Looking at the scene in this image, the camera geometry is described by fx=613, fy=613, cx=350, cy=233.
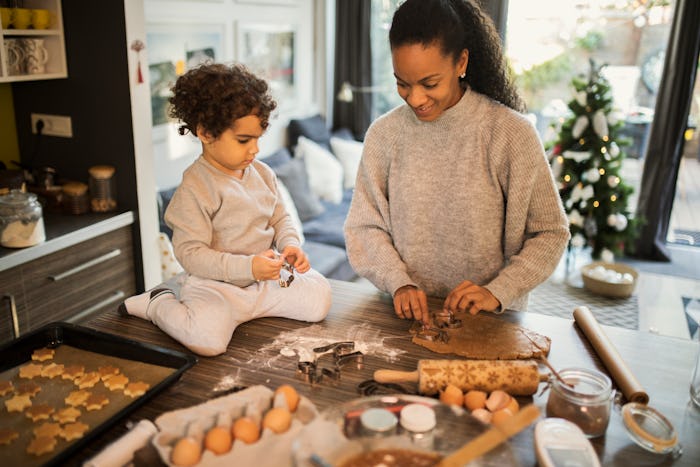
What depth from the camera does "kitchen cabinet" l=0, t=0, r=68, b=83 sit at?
241 cm

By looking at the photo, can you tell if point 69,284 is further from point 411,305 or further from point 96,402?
point 411,305

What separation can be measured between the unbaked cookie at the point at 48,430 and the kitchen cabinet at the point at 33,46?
1780 mm

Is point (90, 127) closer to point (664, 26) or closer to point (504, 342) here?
point (504, 342)

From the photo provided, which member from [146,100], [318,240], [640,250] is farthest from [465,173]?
[640,250]

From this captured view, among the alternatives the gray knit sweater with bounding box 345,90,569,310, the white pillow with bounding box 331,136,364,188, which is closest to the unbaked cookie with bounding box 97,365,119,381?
the gray knit sweater with bounding box 345,90,569,310

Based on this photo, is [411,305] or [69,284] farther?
[69,284]

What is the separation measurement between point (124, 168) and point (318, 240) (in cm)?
141

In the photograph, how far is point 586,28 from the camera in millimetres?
4723

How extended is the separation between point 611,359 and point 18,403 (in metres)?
1.15

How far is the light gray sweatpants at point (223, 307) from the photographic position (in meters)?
1.31

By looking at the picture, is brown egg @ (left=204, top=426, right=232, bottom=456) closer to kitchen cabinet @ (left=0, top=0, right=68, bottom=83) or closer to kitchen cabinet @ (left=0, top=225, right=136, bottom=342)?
kitchen cabinet @ (left=0, top=225, right=136, bottom=342)

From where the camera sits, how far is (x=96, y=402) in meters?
1.13

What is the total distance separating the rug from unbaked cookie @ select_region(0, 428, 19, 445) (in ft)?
10.4

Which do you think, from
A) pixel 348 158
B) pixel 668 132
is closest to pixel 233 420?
pixel 348 158
